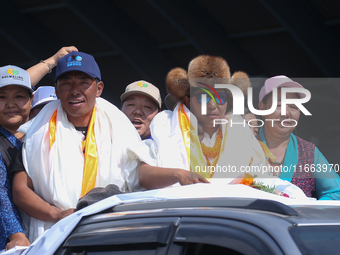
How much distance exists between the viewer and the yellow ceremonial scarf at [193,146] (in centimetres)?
264

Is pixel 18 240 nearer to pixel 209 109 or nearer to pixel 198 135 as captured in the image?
pixel 198 135

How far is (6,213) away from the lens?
2523 millimetres

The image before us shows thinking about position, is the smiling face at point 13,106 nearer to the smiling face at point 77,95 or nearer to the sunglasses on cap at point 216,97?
the smiling face at point 77,95

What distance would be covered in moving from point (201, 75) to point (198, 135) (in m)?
0.38

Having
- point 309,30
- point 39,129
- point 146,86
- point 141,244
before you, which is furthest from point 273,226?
point 309,30

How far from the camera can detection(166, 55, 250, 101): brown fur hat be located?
287 cm

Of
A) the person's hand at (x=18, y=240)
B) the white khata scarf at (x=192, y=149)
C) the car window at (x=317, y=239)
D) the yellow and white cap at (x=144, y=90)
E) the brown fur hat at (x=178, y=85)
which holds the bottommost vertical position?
the person's hand at (x=18, y=240)

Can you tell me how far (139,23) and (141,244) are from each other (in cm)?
955

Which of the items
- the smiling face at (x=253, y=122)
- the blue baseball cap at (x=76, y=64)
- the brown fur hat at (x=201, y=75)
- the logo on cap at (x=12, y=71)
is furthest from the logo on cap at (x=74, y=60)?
the smiling face at (x=253, y=122)

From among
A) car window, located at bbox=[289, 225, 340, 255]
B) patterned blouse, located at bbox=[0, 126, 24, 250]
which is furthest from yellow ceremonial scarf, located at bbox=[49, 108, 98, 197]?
car window, located at bbox=[289, 225, 340, 255]

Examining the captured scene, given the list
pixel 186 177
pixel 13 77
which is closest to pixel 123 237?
pixel 186 177

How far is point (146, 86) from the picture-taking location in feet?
12.2

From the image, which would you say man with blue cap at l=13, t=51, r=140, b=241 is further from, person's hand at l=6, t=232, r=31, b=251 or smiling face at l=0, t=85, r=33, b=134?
smiling face at l=0, t=85, r=33, b=134

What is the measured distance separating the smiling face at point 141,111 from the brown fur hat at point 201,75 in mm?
704
